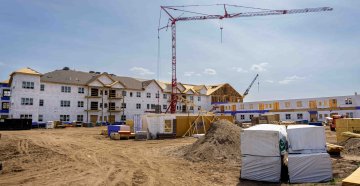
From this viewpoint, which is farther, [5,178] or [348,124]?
[348,124]

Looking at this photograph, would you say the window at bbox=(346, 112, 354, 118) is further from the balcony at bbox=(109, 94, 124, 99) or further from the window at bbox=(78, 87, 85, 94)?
the window at bbox=(78, 87, 85, 94)

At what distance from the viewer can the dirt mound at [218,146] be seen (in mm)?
16391

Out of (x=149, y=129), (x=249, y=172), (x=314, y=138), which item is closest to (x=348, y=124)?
(x=314, y=138)

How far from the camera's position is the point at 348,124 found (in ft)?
66.0

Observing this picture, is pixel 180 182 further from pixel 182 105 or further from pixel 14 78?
pixel 182 105

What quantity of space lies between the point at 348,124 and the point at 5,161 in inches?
940

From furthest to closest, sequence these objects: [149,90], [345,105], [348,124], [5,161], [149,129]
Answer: [149,90] → [345,105] → [149,129] → [348,124] → [5,161]

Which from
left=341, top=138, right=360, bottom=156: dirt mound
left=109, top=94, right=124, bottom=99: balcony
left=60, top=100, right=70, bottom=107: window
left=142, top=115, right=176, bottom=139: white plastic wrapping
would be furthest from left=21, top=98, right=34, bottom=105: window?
left=341, top=138, right=360, bottom=156: dirt mound

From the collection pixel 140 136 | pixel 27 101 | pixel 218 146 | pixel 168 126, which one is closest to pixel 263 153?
pixel 218 146

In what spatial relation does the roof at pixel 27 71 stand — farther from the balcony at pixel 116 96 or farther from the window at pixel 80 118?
the balcony at pixel 116 96

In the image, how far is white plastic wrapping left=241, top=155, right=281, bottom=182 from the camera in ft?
35.2

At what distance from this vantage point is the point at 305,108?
6081cm

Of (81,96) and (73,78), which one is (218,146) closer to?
(81,96)

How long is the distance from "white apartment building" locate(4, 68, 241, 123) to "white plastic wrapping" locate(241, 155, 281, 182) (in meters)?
32.2
